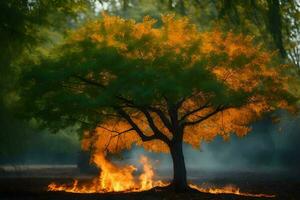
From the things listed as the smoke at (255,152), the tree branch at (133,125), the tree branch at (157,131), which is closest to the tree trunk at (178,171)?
the tree branch at (157,131)

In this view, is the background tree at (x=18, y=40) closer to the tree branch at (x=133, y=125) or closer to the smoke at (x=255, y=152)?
the tree branch at (x=133, y=125)

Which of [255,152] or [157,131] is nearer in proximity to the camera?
[157,131]

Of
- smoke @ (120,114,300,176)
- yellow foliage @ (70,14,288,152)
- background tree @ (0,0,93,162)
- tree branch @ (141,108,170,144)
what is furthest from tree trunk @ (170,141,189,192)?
smoke @ (120,114,300,176)

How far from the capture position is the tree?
18.7 meters

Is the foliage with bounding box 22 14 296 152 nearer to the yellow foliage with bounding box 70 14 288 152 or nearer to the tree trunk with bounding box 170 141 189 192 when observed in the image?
the yellow foliage with bounding box 70 14 288 152

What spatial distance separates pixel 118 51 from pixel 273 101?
6.52m

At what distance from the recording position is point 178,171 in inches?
853

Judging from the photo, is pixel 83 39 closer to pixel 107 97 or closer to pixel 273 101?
pixel 107 97

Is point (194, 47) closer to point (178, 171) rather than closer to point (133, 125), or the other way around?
point (133, 125)

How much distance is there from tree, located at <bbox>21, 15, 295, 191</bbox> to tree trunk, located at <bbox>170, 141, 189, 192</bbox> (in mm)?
41

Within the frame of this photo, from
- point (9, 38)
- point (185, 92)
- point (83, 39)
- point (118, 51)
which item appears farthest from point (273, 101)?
point (9, 38)

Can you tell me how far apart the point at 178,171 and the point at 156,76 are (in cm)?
500

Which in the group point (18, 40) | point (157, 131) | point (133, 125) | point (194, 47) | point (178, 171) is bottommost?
point (178, 171)

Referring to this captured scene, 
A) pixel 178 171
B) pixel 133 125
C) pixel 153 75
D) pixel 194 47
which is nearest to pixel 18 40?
pixel 133 125
